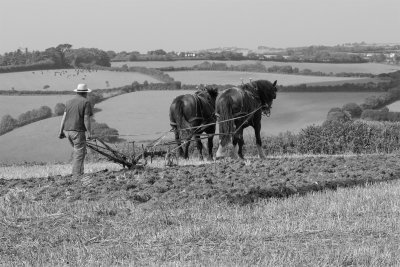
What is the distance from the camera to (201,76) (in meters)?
47.0

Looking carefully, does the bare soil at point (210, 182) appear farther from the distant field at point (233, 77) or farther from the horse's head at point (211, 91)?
the distant field at point (233, 77)

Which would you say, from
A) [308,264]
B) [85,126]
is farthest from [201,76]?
[308,264]

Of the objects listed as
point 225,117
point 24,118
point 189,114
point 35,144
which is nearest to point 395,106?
point 35,144

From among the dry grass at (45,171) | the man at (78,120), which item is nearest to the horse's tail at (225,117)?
the dry grass at (45,171)

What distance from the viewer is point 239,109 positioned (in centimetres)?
1680

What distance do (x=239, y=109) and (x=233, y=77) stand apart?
28.7 meters

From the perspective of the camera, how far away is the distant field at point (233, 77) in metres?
43.0

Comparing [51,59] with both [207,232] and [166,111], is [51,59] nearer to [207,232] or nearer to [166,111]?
[166,111]

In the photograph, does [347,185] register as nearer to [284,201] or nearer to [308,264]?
[284,201]

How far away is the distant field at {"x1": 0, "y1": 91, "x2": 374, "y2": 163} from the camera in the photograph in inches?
1229

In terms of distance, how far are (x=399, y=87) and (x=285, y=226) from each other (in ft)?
99.3

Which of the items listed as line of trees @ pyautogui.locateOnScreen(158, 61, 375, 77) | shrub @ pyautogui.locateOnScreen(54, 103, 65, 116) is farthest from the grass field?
line of trees @ pyautogui.locateOnScreen(158, 61, 375, 77)

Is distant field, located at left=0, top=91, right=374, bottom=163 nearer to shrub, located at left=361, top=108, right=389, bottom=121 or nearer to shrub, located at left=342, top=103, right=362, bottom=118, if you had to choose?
shrub, located at left=342, top=103, right=362, bottom=118

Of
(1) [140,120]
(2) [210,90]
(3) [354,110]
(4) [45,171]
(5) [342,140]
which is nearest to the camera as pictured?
(4) [45,171]
